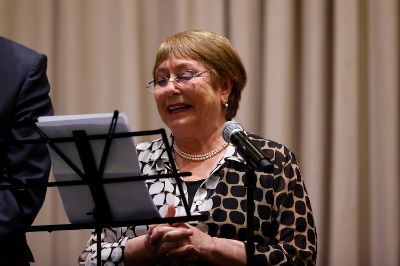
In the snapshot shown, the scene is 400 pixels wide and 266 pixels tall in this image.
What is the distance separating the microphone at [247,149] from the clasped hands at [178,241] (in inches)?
15.4

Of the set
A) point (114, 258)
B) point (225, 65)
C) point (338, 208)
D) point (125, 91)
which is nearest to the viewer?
point (114, 258)

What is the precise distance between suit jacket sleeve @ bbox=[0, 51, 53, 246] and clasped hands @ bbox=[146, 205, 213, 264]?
1.38 feet

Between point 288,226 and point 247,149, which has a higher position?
point 247,149

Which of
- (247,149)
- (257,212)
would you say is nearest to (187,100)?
(257,212)

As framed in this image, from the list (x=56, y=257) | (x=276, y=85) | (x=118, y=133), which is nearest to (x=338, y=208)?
(x=276, y=85)

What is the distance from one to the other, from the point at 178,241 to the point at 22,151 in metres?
0.61

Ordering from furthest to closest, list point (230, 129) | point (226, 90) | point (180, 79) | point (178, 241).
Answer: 1. point (226, 90)
2. point (180, 79)
3. point (178, 241)
4. point (230, 129)

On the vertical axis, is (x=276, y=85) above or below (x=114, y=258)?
above

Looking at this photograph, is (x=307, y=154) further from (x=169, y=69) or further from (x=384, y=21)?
(x=169, y=69)

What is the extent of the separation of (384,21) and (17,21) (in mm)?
1966

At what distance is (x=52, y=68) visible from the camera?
13.0 ft

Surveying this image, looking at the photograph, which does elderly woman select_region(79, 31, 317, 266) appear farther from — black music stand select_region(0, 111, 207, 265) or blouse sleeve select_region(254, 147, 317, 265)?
black music stand select_region(0, 111, 207, 265)

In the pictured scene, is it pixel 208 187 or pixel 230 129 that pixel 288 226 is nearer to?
pixel 208 187

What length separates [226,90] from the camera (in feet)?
9.48
